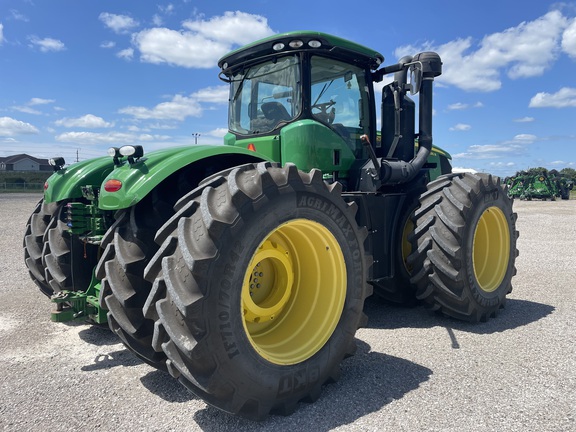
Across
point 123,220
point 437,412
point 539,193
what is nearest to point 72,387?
point 123,220

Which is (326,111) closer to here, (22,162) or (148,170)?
(148,170)

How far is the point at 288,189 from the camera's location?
2.91 metres

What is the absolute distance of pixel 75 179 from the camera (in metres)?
4.37

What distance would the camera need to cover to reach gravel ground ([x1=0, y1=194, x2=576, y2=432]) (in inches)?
109

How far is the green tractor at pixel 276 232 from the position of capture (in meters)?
2.57

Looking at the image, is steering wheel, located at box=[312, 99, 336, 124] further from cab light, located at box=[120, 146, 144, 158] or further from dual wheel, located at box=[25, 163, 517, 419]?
cab light, located at box=[120, 146, 144, 158]

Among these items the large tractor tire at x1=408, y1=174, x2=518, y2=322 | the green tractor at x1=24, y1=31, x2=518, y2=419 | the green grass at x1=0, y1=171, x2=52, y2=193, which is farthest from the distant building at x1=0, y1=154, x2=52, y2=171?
the large tractor tire at x1=408, y1=174, x2=518, y2=322

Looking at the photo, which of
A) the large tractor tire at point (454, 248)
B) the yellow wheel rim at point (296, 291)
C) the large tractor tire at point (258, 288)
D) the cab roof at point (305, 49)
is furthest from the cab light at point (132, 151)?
the large tractor tire at point (454, 248)

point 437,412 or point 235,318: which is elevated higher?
point 235,318

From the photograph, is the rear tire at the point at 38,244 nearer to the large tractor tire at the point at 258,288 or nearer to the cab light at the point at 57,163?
the cab light at the point at 57,163

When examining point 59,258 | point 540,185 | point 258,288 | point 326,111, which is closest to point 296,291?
point 258,288

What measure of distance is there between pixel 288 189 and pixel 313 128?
1587 mm

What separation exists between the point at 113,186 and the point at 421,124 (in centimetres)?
356

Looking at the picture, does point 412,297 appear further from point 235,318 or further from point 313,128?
point 235,318
